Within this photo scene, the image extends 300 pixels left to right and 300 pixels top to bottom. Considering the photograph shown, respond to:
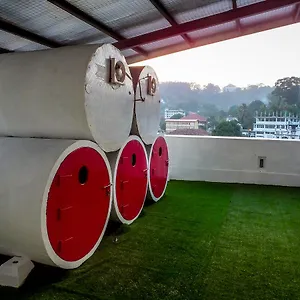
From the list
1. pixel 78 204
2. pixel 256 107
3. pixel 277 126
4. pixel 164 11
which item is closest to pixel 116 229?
pixel 78 204

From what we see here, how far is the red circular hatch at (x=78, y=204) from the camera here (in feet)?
6.84

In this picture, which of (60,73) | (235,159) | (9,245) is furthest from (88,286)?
(235,159)

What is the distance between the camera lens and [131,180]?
3.22 m

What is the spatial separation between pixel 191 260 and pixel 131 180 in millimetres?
1055

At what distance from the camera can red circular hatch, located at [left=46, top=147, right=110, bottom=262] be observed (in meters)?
2.08

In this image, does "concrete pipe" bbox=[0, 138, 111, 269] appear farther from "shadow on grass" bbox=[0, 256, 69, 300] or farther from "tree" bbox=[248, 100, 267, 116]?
"tree" bbox=[248, 100, 267, 116]

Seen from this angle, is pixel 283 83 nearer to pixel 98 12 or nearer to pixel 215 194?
pixel 215 194

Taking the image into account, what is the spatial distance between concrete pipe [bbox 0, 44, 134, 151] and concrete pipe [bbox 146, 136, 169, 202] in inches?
49.2

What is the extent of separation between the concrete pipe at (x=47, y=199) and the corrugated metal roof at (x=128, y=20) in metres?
1.77

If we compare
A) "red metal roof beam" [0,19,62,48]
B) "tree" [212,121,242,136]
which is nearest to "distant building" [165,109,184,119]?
"tree" [212,121,242,136]

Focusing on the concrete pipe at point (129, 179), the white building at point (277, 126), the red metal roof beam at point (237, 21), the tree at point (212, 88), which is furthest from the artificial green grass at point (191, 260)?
the tree at point (212, 88)

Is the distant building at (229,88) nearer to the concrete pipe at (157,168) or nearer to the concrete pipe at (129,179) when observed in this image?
the concrete pipe at (157,168)

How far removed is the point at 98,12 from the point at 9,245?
2798 millimetres

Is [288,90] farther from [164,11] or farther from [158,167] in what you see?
[158,167]
